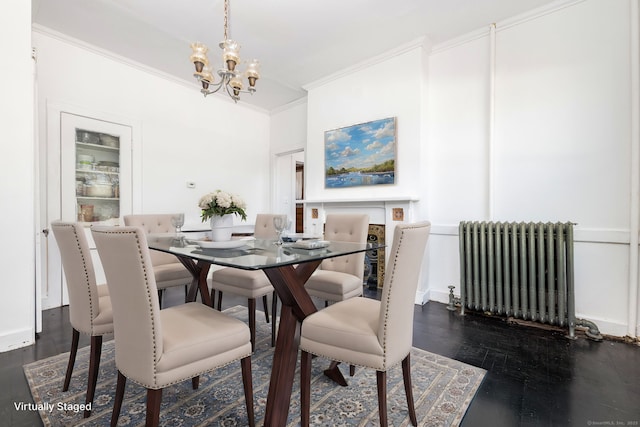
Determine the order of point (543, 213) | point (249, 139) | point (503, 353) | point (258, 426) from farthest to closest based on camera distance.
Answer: point (249, 139)
point (543, 213)
point (503, 353)
point (258, 426)

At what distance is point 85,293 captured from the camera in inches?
61.3

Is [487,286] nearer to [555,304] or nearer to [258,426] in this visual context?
[555,304]

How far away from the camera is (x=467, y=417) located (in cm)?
152

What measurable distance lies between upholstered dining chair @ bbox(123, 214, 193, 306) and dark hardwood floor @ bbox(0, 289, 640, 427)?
2.33 feet

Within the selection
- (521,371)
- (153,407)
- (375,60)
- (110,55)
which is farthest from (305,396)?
(110,55)

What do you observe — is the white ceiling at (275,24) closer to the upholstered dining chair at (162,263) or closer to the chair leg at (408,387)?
the upholstered dining chair at (162,263)

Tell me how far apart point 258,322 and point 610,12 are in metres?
4.18

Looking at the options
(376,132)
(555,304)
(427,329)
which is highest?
(376,132)

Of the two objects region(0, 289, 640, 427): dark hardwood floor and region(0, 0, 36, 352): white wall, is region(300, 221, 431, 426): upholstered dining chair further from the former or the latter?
region(0, 0, 36, 352): white wall

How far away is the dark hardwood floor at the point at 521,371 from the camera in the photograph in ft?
4.99

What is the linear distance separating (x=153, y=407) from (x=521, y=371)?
7.05 feet

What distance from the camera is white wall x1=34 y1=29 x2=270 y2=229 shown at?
3311 millimetres

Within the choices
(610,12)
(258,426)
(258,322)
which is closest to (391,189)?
(258,322)

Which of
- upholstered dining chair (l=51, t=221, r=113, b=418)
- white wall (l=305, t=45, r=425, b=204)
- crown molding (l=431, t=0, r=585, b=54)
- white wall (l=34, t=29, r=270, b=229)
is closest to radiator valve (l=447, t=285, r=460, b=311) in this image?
white wall (l=305, t=45, r=425, b=204)
